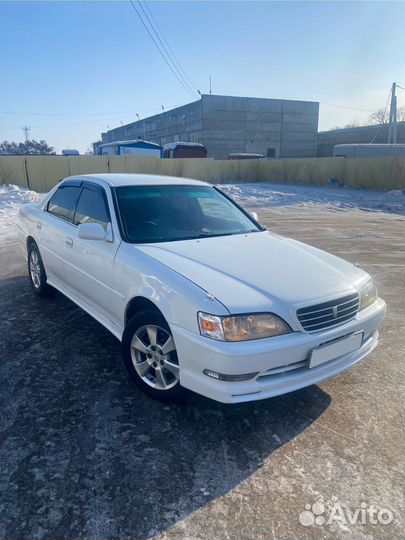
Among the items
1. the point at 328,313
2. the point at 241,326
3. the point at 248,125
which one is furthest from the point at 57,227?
the point at 248,125

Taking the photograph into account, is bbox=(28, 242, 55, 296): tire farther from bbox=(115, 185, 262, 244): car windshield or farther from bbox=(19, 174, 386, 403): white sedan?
bbox=(115, 185, 262, 244): car windshield

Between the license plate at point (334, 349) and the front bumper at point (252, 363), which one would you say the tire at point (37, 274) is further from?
the license plate at point (334, 349)

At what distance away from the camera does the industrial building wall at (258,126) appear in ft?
163

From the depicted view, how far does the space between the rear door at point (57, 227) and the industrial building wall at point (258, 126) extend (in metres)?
47.3

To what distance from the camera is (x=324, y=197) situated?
67.5 ft

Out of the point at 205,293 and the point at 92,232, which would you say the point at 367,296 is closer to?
the point at 205,293

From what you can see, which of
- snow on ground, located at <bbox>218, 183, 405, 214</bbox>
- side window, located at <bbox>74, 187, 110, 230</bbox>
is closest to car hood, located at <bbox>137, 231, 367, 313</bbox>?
side window, located at <bbox>74, 187, 110, 230</bbox>

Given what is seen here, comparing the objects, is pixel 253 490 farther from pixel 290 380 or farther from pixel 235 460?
pixel 290 380

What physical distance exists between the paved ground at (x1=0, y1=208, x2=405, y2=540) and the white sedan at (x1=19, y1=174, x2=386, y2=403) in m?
0.34

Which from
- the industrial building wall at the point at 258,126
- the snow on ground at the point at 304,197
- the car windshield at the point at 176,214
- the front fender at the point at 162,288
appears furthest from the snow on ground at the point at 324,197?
the industrial building wall at the point at 258,126

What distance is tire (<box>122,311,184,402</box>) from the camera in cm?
273

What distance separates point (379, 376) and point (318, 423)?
37.5 inches

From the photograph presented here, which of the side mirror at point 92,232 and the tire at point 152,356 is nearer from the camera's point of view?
the tire at point 152,356

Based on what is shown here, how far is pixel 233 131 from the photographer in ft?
166
